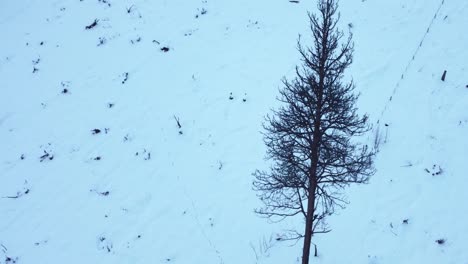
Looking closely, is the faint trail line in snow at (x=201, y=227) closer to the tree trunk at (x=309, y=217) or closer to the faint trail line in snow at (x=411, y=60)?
the tree trunk at (x=309, y=217)

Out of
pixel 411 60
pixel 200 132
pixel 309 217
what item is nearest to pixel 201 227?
pixel 200 132

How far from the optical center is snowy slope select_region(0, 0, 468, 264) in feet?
37.4

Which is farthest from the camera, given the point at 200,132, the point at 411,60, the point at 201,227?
the point at 411,60

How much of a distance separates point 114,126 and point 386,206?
9739 millimetres

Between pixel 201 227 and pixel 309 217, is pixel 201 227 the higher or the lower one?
the higher one

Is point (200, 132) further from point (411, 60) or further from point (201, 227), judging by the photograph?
point (411, 60)

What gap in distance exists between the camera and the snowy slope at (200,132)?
11.4 meters

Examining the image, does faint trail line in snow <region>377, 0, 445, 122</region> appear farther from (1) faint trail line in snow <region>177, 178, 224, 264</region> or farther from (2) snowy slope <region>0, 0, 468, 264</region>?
(1) faint trail line in snow <region>177, 178, 224, 264</region>

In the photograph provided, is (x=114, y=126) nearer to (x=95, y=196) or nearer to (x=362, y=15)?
(x=95, y=196)

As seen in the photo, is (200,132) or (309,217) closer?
(309,217)

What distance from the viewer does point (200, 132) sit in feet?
47.4

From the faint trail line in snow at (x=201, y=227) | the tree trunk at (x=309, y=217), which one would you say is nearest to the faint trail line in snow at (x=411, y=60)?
the tree trunk at (x=309, y=217)

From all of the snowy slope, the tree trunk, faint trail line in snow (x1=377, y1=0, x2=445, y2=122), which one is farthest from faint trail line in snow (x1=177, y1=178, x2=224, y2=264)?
faint trail line in snow (x1=377, y1=0, x2=445, y2=122)

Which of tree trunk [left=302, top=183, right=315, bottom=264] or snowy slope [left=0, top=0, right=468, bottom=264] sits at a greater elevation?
snowy slope [left=0, top=0, right=468, bottom=264]
